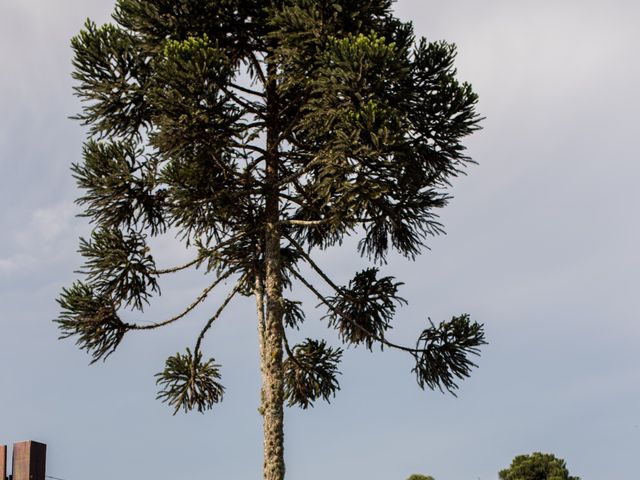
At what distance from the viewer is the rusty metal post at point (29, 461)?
10492 millimetres

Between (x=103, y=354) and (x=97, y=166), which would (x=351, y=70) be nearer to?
(x=97, y=166)

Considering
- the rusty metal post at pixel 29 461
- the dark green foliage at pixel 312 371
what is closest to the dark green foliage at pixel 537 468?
the dark green foliage at pixel 312 371

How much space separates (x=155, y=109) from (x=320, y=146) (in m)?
3.13

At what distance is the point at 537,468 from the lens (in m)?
26.2

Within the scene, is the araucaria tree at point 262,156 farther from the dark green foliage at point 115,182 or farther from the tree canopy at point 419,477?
the tree canopy at point 419,477

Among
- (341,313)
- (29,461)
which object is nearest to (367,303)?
(341,313)

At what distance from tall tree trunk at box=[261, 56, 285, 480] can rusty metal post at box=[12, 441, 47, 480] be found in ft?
15.6

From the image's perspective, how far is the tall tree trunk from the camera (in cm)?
1462

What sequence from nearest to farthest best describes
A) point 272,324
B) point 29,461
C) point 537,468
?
point 29,461, point 272,324, point 537,468

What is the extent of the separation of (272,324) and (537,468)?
14.2m

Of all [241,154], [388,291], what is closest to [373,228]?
[388,291]

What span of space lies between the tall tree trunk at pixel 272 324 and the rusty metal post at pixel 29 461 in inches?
187

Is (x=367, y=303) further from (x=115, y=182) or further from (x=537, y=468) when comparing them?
(x=537, y=468)

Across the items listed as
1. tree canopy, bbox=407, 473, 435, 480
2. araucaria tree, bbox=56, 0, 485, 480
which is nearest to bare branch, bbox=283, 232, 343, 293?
araucaria tree, bbox=56, 0, 485, 480
